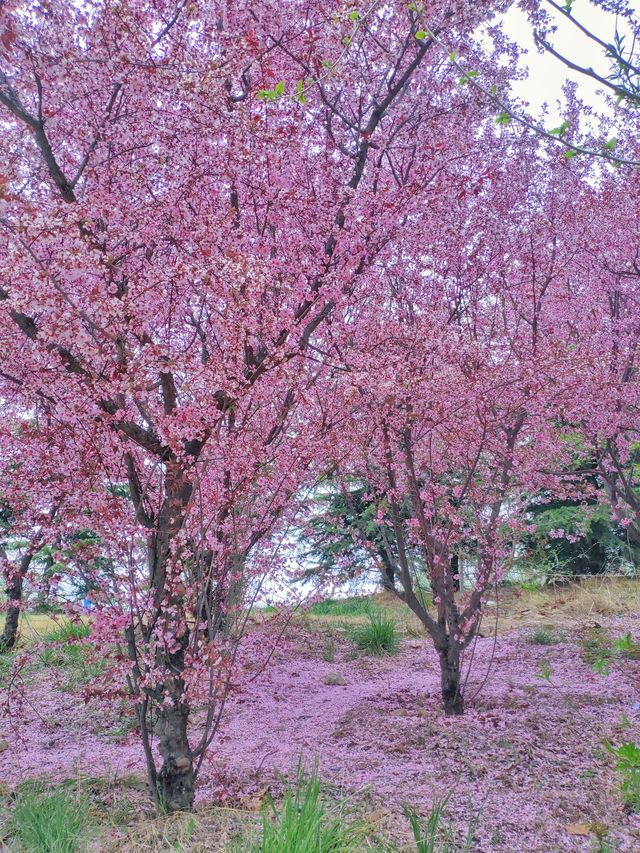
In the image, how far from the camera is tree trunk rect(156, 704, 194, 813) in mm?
3727

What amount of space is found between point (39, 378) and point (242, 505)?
1444mm

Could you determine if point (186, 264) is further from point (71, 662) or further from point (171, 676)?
point (71, 662)

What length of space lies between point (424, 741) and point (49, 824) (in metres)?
2.76

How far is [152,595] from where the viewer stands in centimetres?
371

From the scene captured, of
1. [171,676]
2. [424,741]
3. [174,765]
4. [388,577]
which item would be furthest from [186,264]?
[388,577]

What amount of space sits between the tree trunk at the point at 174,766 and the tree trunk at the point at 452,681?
8.14 ft

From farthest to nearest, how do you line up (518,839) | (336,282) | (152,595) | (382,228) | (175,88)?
(382,228) < (336,282) < (175,88) < (152,595) < (518,839)

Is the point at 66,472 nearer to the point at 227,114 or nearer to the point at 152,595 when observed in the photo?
the point at 152,595

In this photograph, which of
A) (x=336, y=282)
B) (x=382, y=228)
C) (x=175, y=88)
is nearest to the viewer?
A: (x=175, y=88)

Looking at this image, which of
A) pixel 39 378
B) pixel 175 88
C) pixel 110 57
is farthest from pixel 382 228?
pixel 39 378

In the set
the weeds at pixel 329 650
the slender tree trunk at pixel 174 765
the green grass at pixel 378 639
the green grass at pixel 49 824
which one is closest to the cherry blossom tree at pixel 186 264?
the slender tree trunk at pixel 174 765

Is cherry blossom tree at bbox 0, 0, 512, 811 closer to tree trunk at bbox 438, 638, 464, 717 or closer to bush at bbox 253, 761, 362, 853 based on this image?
bush at bbox 253, 761, 362, 853

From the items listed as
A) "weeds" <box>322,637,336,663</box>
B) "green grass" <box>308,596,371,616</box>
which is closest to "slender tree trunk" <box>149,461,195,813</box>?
"weeds" <box>322,637,336,663</box>

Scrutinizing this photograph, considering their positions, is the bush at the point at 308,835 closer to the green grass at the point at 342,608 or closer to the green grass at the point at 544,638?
Result: the green grass at the point at 544,638
